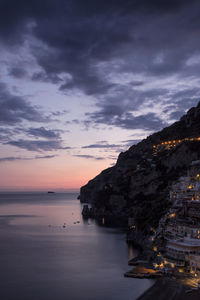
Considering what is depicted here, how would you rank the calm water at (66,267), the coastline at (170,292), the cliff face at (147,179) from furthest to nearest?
the cliff face at (147,179)
the calm water at (66,267)
the coastline at (170,292)

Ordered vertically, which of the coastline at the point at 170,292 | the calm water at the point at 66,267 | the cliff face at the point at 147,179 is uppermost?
the cliff face at the point at 147,179

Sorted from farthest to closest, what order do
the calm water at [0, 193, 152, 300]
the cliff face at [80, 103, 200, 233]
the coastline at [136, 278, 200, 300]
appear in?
the cliff face at [80, 103, 200, 233] < the calm water at [0, 193, 152, 300] < the coastline at [136, 278, 200, 300]

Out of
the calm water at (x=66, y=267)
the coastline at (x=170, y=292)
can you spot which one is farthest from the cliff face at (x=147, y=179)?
the coastline at (x=170, y=292)

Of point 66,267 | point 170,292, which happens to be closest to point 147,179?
point 66,267

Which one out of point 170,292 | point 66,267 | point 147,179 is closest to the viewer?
point 170,292

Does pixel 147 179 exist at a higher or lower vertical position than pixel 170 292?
higher

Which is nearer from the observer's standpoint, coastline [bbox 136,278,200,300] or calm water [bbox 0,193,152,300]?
coastline [bbox 136,278,200,300]

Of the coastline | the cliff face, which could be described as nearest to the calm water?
the coastline

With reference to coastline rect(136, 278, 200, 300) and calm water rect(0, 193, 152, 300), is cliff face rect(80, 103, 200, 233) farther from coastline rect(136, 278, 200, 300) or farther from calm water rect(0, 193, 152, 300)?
coastline rect(136, 278, 200, 300)

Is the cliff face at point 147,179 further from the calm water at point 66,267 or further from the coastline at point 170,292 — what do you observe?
the coastline at point 170,292

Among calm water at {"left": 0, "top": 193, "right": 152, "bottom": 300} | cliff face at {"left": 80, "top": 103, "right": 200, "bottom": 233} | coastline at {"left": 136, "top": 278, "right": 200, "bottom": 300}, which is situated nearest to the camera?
coastline at {"left": 136, "top": 278, "right": 200, "bottom": 300}

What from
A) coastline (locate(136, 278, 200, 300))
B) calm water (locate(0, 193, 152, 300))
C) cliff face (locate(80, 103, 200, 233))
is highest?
cliff face (locate(80, 103, 200, 233))

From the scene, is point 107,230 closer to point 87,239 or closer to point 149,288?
point 87,239

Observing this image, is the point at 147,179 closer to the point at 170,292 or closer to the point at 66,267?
the point at 66,267
